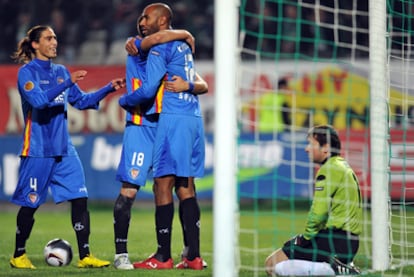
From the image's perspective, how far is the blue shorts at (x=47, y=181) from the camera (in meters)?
7.68

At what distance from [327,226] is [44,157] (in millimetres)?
2275

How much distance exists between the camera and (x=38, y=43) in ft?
25.6

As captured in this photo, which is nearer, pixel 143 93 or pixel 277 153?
pixel 143 93

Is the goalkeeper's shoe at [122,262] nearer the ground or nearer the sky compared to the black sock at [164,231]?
nearer the ground

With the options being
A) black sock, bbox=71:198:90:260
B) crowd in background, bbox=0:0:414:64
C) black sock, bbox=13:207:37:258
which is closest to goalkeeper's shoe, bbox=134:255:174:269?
black sock, bbox=71:198:90:260

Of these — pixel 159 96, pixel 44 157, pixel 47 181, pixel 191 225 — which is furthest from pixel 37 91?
pixel 191 225

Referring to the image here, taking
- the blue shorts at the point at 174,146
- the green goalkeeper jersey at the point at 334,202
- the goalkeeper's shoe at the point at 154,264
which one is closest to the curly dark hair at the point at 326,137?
the green goalkeeper jersey at the point at 334,202

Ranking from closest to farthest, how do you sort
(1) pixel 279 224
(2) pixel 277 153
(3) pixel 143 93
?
1. (3) pixel 143 93
2. (1) pixel 279 224
3. (2) pixel 277 153

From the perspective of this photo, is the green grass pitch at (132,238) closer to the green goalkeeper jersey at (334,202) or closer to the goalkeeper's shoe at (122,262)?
the goalkeeper's shoe at (122,262)

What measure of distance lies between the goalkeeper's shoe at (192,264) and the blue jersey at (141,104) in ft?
3.50

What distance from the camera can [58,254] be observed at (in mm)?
7672

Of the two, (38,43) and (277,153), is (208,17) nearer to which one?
(277,153)

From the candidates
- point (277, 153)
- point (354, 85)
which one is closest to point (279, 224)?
point (277, 153)

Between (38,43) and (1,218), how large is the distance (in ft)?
19.1
